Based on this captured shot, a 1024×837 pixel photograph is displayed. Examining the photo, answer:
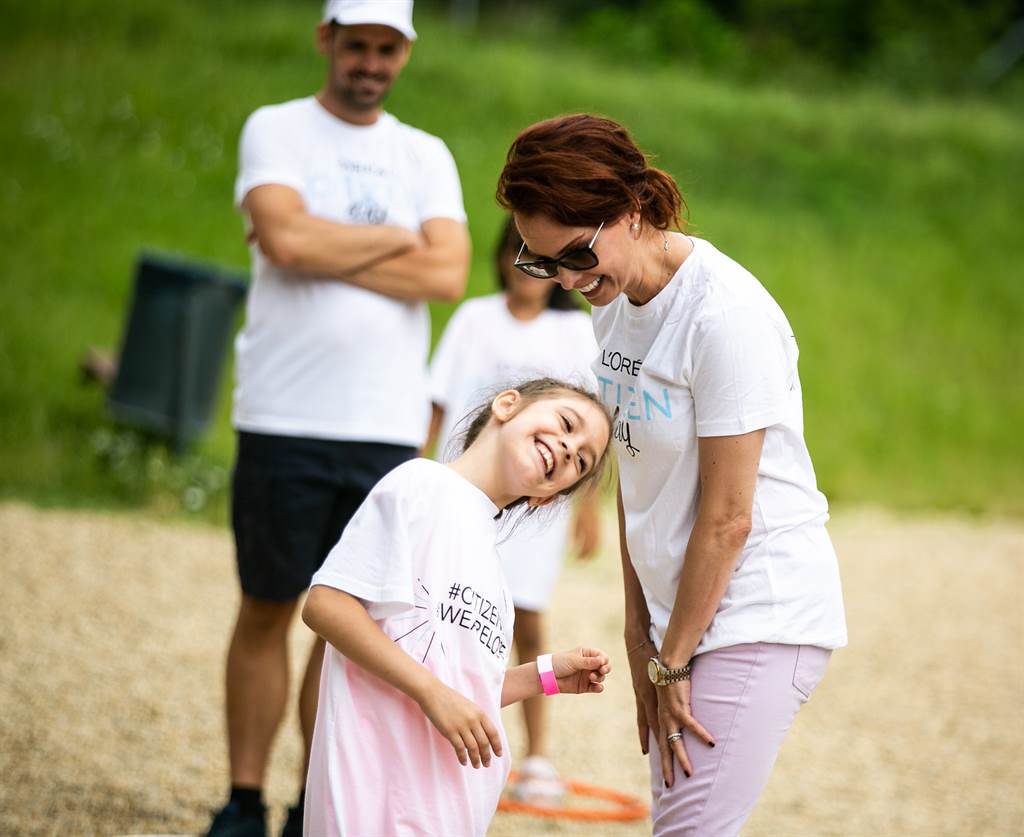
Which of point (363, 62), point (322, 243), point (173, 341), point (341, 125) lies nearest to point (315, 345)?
point (322, 243)

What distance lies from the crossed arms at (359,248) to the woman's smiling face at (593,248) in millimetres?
1247

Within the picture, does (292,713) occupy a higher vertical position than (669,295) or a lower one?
lower

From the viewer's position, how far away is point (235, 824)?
332 cm

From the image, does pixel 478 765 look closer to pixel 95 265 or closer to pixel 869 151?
pixel 95 265

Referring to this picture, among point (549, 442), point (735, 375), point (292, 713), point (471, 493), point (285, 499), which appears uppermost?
point (735, 375)

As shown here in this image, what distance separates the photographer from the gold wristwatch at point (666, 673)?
2346 millimetres

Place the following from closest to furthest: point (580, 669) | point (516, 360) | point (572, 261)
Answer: point (572, 261), point (580, 669), point (516, 360)

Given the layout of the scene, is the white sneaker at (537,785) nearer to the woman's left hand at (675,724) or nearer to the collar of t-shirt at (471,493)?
the woman's left hand at (675,724)

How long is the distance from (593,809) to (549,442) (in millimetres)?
2618

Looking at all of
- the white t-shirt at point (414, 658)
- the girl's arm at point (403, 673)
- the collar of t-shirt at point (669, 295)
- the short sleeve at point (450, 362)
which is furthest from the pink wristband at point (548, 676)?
the short sleeve at point (450, 362)

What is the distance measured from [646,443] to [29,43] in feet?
53.2

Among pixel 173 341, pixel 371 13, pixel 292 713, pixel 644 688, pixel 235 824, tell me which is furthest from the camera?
pixel 173 341

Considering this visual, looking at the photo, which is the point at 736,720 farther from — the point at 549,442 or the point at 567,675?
the point at 549,442

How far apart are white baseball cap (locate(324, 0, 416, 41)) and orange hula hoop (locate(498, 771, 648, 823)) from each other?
264 cm
